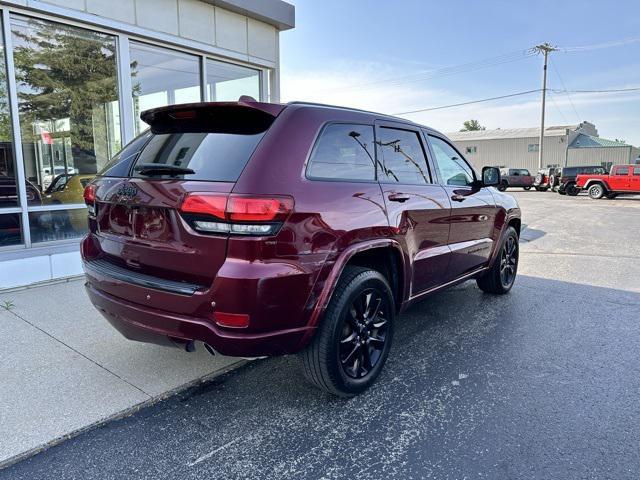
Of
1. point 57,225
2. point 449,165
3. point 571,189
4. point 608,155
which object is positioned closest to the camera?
point 449,165

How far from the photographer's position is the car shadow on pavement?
2389 millimetres

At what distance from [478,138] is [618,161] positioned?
1333 centimetres

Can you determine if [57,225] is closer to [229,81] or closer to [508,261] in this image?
[229,81]

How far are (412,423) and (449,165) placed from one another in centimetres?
244

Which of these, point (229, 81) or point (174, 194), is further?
point (229, 81)

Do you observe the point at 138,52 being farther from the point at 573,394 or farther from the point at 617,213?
the point at 617,213

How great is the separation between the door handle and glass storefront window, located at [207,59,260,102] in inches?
→ 204

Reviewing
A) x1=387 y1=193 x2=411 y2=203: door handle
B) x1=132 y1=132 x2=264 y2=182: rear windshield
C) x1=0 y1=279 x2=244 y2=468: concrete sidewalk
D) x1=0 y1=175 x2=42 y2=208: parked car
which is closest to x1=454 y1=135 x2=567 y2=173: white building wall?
x1=0 y1=175 x2=42 y2=208: parked car

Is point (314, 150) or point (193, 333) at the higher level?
point (314, 150)

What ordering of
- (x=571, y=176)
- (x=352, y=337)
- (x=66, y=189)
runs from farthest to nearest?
(x=571, y=176)
(x=66, y=189)
(x=352, y=337)

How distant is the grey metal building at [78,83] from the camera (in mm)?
5480

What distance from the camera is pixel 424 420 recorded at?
2822 millimetres

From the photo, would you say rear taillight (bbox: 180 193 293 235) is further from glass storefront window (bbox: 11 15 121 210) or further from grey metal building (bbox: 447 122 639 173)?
grey metal building (bbox: 447 122 639 173)

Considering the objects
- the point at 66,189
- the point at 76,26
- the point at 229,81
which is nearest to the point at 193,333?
the point at 66,189
